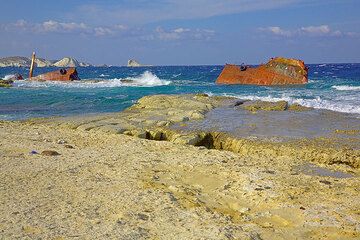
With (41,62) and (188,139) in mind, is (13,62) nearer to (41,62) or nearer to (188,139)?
(41,62)

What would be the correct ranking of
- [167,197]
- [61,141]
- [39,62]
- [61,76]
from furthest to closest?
[39,62], [61,76], [61,141], [167,197]

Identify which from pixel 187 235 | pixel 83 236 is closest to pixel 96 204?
pixel 83 236

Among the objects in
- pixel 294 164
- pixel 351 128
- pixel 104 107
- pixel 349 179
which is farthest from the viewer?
pixel 104 107

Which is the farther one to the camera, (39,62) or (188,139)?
(39,62)

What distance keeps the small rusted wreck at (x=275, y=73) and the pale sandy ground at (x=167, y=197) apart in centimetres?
2502

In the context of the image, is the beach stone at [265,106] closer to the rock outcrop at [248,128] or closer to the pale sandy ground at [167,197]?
the rock outcrop at [248,128]

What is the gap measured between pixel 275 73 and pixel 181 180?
89.9 feet

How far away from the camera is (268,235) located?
16.4 ft

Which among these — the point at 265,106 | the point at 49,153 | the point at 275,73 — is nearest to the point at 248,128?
the point at 265,106

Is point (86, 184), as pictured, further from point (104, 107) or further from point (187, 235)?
point (104, 107)

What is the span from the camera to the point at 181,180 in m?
7.14

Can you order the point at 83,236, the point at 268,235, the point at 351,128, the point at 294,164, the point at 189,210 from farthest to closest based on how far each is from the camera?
1. the point at 351,128
2. the point at 294,164
3. the point at 189,210
4. the point at 268,235
5. the point at 83,236

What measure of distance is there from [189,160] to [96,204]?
9.81 feet

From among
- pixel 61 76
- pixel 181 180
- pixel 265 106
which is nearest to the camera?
pixel 181 180
